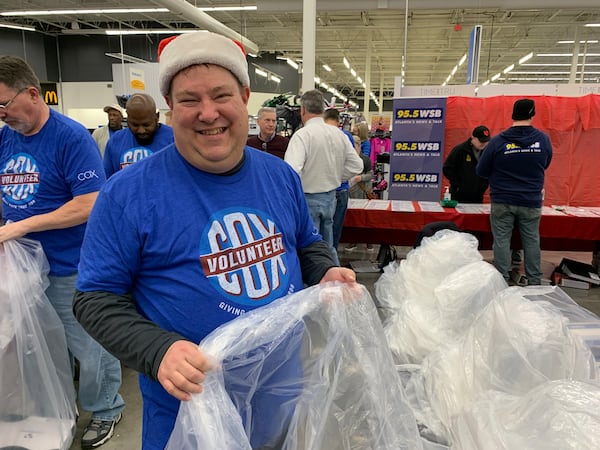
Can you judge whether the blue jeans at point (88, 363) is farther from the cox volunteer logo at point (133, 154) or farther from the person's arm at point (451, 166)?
the person's arm at point (451, 166)

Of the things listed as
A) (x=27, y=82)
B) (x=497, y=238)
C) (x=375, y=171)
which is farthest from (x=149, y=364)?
(x=375, y=171)

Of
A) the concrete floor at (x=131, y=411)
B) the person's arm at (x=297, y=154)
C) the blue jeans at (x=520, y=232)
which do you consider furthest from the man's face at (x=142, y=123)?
the blue jeans at (x=520, y=232)

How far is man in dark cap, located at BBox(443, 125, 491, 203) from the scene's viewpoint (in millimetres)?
4539

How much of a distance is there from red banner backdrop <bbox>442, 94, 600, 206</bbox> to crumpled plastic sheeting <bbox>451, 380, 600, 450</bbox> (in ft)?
16.6

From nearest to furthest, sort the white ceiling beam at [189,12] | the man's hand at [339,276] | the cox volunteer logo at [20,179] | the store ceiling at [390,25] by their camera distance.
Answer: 1. the man's hand at [339,276]
2. the cox volunteer logo at [20,179]
3. the white ceiling beam at [189,12]
4. the store ceiling at [390,25]

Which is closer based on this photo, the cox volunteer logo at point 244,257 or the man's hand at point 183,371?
the man's hand at point 183,371

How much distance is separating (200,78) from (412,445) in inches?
36.4

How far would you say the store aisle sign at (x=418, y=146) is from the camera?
5.74 metres

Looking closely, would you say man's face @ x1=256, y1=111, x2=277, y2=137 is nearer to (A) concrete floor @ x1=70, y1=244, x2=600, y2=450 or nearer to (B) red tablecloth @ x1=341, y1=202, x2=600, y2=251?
(B) red tablecloth @ x1=341, y1=202, x2=600, y2=251

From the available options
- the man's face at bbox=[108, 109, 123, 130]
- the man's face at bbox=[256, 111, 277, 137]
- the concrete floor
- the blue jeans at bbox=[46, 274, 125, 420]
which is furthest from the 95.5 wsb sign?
the blue jeans at bbox=[46, 274, 125, 420]

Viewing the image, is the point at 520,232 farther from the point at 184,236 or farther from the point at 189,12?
the point at 189,12

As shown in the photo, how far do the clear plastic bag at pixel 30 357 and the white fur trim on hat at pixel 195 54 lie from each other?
116 cm

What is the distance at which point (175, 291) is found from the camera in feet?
2.99

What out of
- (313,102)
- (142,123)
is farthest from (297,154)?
(142,123)
